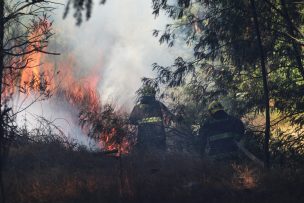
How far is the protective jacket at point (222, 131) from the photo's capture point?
1237 centimetres

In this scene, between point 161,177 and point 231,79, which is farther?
point 231,79

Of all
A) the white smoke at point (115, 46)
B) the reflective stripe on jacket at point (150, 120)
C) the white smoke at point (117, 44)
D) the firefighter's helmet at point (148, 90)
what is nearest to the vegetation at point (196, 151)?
the reflective stripe on jacket at point (150, 120)

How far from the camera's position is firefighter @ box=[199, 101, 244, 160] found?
12320mm

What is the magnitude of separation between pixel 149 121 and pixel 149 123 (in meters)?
0.07

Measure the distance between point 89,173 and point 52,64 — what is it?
1814cm

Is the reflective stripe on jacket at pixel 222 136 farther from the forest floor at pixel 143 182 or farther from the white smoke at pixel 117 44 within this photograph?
the white smoke at pixel 117 44

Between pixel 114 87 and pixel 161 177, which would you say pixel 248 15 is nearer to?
pixel 161 177

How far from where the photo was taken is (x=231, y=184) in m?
9.37

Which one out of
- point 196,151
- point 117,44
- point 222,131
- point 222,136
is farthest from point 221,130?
point 117,44

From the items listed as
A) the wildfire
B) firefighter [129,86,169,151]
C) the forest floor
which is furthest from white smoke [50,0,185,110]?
the forest floor

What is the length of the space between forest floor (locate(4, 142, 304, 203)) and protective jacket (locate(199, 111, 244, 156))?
4.20 feet

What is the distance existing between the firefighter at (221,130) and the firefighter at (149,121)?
184 cm

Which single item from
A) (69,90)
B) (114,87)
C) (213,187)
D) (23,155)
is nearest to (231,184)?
(213,187)

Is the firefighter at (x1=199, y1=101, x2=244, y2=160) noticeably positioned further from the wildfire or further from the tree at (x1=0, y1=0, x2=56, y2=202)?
the tree at (x1=0, y1=0, x2=56, y2=202)
